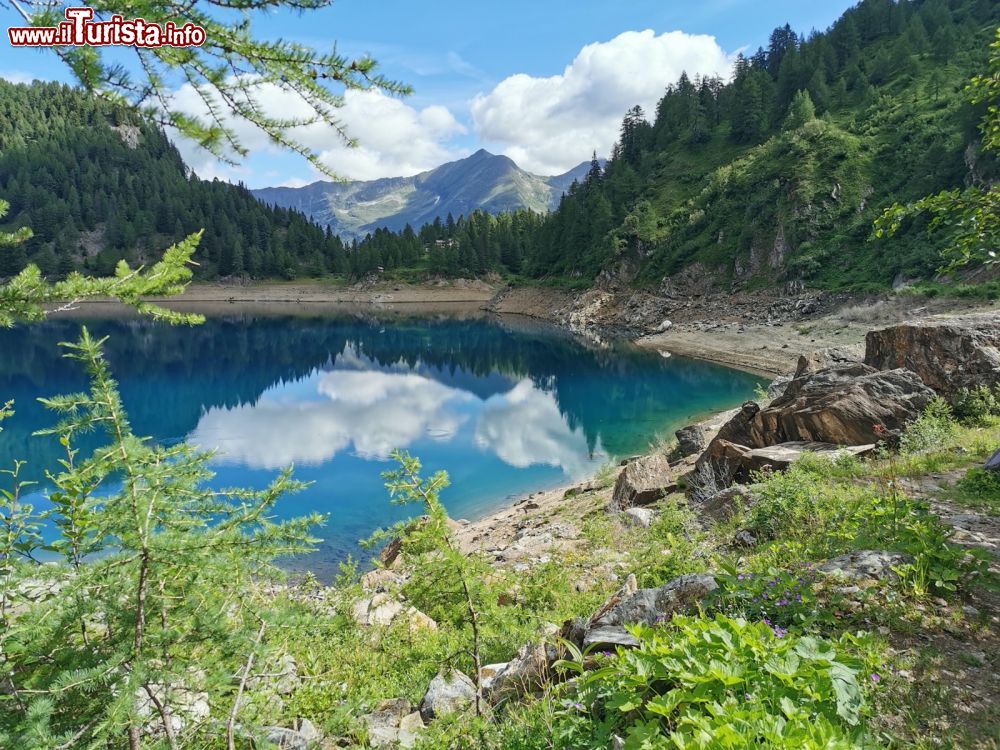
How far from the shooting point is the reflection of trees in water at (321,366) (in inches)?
1427

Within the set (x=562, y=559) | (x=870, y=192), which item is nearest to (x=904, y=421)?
(x=562, y=559)

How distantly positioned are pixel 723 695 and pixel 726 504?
8.62 metres

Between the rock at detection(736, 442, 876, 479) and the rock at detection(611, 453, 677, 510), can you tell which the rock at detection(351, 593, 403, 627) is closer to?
the rock at detection(611, 453, 677, 510)

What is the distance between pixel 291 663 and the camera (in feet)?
20.6

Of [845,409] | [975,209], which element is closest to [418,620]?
[975,209]

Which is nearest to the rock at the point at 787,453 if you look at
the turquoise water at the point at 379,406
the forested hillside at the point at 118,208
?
the turquoise water at the point at 379,406

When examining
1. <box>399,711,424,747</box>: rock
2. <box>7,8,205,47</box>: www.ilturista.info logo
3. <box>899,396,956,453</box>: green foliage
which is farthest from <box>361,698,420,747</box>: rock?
<box>899,396,956,453</box>: green foliage

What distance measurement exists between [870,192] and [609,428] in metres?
54.3

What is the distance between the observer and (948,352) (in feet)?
48.8

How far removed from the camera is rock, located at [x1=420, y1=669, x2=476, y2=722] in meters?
5.50

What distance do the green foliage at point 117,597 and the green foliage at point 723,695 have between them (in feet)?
8.42

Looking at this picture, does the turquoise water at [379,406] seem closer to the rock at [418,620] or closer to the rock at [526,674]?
the rock at [418,620]

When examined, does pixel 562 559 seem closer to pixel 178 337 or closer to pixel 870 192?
pixel 870 192

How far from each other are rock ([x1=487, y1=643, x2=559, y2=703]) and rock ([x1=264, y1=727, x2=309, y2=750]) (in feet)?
6.04
